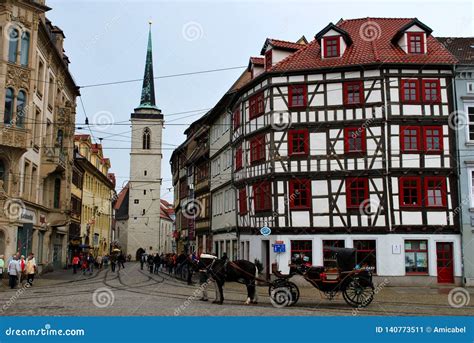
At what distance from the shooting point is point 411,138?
29.9 meters

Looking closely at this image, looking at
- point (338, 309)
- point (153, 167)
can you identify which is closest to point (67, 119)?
point (338, 309)

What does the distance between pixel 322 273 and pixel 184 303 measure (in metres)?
4.87

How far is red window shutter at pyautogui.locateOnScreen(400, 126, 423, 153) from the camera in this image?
29797 millimetres

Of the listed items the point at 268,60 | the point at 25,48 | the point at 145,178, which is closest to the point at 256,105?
the point at 268,60

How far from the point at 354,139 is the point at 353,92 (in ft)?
8.67

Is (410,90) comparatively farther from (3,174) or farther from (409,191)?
(3,174)

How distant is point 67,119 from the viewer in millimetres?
43812

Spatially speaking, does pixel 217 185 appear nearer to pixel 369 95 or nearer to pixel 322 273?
pixel 369 95

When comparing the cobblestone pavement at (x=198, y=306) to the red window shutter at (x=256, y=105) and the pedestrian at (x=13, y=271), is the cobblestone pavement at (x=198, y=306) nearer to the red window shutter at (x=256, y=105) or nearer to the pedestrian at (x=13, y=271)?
the pedestrian at (x=13, y=271)

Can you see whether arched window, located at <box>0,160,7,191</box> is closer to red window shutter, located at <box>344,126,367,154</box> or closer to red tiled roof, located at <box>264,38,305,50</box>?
red tiled roof, located at <box>264,38,305,50</box>

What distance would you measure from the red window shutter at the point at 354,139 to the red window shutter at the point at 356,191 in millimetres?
1639

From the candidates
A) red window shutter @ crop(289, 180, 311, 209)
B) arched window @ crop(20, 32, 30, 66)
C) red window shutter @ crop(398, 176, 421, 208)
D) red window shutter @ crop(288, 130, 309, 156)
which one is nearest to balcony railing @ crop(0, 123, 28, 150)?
arched window @ crop(20, 32, 30, 66)

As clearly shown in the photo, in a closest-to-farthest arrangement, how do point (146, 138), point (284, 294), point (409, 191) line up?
point (284, 294), point (409, 191), point (146, 138)

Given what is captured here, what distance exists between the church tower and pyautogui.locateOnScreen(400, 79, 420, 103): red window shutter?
72.2 m
